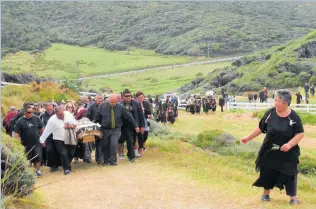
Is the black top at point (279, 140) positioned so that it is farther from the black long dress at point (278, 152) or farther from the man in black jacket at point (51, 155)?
the man in black jacket at point (51, 155)

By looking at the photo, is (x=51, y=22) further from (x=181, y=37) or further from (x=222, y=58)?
(x=222, y=58)

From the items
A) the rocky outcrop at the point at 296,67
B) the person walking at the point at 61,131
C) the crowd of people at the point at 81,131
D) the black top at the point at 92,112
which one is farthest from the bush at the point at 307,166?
the rocky outcrop at the point at 296,67

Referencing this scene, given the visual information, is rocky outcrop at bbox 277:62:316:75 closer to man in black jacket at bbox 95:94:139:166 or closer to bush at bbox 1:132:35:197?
man in black jacket at bbox 95:94:139:166

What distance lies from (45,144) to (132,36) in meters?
130

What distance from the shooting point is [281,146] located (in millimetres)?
8188

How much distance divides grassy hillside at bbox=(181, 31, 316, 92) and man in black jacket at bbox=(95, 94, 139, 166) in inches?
1834

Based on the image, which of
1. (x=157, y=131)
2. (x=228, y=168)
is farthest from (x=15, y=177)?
(x=157, y=131)

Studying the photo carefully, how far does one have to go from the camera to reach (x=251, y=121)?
3547 centimetres

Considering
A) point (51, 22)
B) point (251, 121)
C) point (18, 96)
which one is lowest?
point (251, 121)

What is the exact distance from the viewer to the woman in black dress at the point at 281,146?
8023 mm

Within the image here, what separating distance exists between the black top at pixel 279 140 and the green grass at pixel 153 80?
214 ft

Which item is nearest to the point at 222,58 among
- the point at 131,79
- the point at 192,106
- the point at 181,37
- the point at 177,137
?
the point at 181,37

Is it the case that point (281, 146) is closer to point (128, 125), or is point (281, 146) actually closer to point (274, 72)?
point (128, 125)

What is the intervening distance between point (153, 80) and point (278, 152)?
3184 inches
